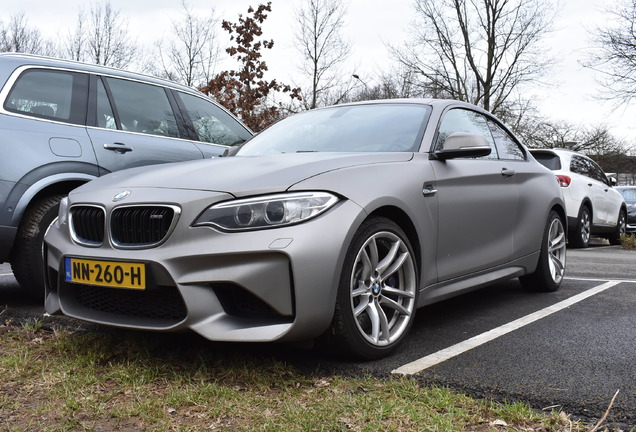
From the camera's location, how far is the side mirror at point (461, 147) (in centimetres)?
382

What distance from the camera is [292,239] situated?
281cm

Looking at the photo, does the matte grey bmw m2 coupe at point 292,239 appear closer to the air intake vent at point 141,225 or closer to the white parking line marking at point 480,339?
the air intake vent at point 141,225

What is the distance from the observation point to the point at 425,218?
11.9 ft

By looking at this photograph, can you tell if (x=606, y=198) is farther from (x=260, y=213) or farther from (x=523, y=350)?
(x=260, y=213)

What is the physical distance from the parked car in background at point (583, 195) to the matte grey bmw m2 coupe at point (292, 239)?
6.09 m

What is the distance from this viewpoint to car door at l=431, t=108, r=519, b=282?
3.84 meters

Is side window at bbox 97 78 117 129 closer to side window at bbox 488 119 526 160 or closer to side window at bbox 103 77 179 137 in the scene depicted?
side window at bbox 103 77 179 137

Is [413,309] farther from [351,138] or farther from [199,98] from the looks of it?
[199,98]

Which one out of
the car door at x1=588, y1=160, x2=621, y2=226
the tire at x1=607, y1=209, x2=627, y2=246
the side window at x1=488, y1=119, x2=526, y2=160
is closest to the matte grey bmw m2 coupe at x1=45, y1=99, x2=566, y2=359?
the side window at x1=488, y1=119, x2=526, y2=160

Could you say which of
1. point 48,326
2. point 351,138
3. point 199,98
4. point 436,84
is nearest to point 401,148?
point 351,138

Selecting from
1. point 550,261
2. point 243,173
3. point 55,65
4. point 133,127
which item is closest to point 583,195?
point 550,261

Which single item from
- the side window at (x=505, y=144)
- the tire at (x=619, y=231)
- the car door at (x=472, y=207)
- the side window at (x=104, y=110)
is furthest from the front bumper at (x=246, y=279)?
the tire at (x=619, y=231)

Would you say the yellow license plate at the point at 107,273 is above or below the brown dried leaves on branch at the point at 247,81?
below

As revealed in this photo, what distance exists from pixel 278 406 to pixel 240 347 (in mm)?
829
